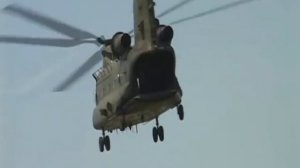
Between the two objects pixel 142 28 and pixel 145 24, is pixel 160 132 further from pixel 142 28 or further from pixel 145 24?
pixel 145 24

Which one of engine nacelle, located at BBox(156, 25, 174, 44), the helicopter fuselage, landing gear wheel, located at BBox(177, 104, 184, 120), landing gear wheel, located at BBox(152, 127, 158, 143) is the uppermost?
engine nacelle, located at BBox(156, 25, 174, 44)

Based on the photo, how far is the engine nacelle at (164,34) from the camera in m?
28.8

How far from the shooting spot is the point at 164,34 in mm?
28812

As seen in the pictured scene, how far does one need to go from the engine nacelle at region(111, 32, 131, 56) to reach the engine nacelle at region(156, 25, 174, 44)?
2.06 metres

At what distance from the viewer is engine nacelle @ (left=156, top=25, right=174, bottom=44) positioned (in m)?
28.8

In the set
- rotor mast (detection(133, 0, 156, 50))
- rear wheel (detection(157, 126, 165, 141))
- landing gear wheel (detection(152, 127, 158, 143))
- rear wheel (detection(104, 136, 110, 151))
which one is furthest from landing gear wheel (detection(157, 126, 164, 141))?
rotor mast (detection(133, 0, 156, 50))

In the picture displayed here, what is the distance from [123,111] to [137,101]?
3.75ft

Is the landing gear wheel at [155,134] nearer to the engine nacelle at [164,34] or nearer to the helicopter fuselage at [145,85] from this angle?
the helicopter fuselage at [145,85]

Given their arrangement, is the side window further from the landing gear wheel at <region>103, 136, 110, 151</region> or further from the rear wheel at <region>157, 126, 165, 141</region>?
the landing gear wheel at <region>103, 136, 110, 151</region>

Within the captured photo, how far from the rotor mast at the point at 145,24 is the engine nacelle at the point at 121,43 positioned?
1.53 m

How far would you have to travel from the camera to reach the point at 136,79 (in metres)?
29.0

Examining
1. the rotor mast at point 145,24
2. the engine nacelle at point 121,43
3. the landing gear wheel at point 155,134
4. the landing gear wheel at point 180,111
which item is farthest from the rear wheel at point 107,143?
the rotor mast at point 145,24

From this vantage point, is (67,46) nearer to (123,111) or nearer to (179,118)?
(123,111)

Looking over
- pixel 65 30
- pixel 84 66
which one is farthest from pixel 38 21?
pixel 84 66
